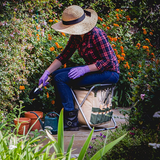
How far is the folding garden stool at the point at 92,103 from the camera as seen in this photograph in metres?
3.15

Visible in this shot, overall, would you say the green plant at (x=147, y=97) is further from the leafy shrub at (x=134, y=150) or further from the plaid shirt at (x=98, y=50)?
the plaid shirt at (x=98, y=50)

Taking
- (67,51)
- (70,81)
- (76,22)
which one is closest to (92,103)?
(70,81)

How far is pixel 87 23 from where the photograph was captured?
3.04 meters

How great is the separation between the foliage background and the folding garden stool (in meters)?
0.35

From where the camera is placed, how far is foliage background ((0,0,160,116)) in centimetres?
281

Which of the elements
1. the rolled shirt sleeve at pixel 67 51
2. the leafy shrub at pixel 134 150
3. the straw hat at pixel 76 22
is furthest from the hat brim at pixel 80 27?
the leafy shrub at pixel 134 150

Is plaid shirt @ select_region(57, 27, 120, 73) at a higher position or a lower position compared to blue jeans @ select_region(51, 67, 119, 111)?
higher

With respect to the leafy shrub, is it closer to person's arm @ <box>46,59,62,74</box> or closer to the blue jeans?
the blue jeans

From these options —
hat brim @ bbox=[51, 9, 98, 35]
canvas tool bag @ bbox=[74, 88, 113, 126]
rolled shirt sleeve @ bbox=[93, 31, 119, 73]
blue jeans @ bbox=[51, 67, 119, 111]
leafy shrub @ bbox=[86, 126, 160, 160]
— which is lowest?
canvas tool bag @ bbox=[74, 88, 113, 126]

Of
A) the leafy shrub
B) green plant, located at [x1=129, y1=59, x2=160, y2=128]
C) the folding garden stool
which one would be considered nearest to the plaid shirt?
the folding garden stool

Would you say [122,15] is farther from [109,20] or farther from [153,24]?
[153,24]

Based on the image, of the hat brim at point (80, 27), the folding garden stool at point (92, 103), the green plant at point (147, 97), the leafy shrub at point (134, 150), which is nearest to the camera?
the leafy shrub at point (134, 150)

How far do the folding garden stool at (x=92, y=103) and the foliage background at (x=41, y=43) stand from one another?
35 centimetres

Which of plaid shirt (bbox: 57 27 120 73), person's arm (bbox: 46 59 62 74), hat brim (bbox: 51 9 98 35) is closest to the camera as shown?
hat brim (bbox: 51 9 98 35)
